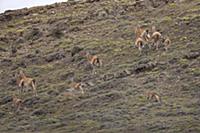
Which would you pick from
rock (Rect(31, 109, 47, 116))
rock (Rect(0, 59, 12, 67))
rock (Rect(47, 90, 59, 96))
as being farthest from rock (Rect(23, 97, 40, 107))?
rock (Rect(0, 59, 12, 67))

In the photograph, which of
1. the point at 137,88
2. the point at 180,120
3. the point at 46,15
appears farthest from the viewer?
the point at 46,15

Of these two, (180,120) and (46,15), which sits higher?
(46,15)

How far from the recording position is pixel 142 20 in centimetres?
4875

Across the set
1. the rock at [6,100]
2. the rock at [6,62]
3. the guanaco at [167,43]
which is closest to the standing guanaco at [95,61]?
the guanaco at [167,43]

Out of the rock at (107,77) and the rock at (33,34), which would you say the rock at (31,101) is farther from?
the rock at (33,34)

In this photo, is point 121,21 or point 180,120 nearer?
point 180,120

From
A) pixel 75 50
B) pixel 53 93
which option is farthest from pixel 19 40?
pixel 53 93

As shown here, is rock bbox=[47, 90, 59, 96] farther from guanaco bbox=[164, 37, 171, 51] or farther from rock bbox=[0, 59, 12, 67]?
rock bbox=[0, 59, 12, 67]

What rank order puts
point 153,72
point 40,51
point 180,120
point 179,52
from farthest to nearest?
point 40,51
point 179,52
point 153,72
point 180,120

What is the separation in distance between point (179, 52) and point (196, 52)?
1436mm

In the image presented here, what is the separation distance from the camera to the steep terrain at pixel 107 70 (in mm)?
28797

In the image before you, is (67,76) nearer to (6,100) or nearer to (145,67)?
(6,100)

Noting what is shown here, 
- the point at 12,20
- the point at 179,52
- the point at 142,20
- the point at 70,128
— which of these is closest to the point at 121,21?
the point at 142,20

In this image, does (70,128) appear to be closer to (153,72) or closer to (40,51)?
(153,72)
